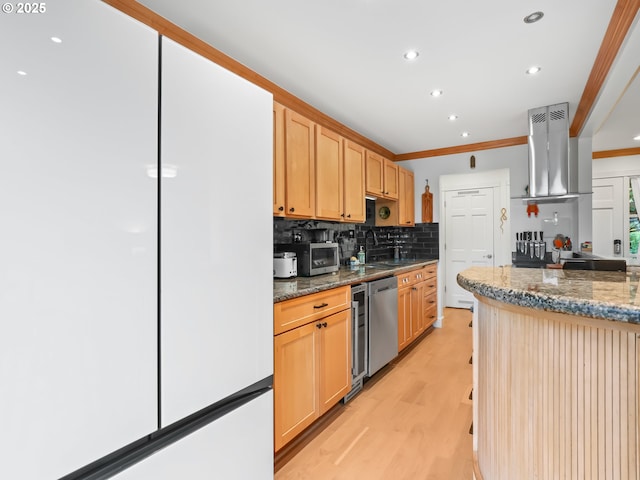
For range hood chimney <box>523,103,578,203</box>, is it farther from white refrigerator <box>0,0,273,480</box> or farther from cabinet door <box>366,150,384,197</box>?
white refrigerator <box>0,0,273,480</box>

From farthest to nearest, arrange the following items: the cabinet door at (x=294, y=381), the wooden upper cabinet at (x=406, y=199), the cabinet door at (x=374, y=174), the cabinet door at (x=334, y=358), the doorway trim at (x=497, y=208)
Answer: the doorway trim at (x=497, y=208) < the wooden upper cabinet at (x=406, y=199) < the cabinet door at (x=374, y=174) < the cabinet door at (x=334, y=358) < the cabinet door at (x=294, y=381)

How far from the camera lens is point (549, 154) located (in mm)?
3377

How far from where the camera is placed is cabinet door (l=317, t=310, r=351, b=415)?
2.23 m

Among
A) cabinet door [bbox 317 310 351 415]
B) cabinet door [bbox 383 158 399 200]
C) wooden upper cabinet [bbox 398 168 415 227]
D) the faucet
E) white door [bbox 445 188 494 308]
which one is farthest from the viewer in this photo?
white door [bbox 445 188 494 308]

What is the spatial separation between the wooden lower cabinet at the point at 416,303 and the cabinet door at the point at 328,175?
107cm

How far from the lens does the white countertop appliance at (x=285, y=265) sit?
2.51m

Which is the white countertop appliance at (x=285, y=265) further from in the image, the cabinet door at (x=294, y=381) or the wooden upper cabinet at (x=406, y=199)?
the wooden upper cabinet at (x=406, y=199)

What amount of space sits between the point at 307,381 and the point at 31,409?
147 centimetres

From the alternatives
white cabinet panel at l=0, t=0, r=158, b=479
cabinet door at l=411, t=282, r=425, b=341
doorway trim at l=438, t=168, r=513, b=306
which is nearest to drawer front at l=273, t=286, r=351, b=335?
white cabinet panel at l=0, t=0, r=158, b=479

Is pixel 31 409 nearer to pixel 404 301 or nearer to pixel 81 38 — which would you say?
pixel 81 38

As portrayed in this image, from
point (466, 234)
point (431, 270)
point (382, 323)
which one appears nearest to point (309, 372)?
point (382, 323)

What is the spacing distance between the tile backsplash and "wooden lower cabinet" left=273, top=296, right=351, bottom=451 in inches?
51.5

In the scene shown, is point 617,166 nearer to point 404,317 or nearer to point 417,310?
point 417,310

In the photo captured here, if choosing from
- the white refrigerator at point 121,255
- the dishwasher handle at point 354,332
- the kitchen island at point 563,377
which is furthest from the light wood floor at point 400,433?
the kitchen island at point 563,377
